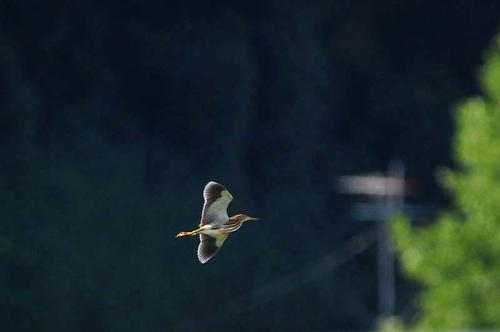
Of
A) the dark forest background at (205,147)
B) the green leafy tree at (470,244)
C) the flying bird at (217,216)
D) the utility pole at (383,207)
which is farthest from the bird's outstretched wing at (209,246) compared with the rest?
the utility pole at (383,207)

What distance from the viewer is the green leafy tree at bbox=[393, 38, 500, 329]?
24281mm

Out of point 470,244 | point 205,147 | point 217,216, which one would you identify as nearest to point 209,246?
point 217,216

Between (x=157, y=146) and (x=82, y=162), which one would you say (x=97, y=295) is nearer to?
(x=82, y=162)

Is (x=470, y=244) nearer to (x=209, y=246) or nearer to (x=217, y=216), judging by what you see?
(x=209, y=246)

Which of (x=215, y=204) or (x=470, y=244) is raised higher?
(x=470, y=244)

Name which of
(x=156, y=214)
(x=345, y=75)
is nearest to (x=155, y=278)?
(x=156, y=214)

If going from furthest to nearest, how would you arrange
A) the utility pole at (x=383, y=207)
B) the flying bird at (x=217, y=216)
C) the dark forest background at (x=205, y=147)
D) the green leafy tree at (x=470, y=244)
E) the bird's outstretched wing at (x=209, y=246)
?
the utility pole at (x=383, y=207) → the dark forest background at (x=205, y=147) → the green leafy tree at (x=470, y=244) → the bird's outstretched wing at (x=209, y=246) → the flying bird at (x=217, y=216)

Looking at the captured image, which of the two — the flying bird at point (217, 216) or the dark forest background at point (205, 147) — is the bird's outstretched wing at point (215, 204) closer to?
the flying bird at point (217, 216)

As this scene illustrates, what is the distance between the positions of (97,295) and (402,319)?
699 centimetres

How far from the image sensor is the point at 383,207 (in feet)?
113

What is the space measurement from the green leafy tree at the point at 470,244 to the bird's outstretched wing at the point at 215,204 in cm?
1769

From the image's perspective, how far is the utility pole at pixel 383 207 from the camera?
33.8 meters

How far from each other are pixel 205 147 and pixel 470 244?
8.96 metres

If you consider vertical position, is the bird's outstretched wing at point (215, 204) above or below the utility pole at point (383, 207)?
below
